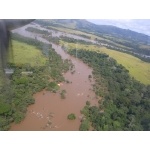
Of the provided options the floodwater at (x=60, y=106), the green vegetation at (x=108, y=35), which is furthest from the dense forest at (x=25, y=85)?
the green vegetation at (x=108, y=35)

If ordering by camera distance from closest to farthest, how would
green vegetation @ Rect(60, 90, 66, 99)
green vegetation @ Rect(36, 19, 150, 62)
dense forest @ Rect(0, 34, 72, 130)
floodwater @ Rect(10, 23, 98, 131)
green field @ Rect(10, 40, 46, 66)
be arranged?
dense forest @ Rect(0, 34, 72, 130) < floodwater @ Rect(10, 23, 98, 131) < green vegetation @ Rect(60, 90, 66, 99) < green field @ Rect(10, 40, 46, 66) < green vegetation @ Rect(36, 19, 150, 62)

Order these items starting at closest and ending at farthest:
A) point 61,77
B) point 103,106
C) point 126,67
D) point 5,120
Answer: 1. point 5,120
2. point 103,106
3. point 61,77
4. point 126,67

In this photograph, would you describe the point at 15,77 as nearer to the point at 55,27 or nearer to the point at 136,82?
the point at 136,82

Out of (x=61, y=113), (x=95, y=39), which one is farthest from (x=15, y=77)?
(x=95, y=39)

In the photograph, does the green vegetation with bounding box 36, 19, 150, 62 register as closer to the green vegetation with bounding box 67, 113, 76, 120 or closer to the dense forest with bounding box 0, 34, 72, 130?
the dense forest with bounding box 0, 34, 72, 130

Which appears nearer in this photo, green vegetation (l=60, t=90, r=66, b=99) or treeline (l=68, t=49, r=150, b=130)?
treeline (l=68, t=49, r=150, b=130)

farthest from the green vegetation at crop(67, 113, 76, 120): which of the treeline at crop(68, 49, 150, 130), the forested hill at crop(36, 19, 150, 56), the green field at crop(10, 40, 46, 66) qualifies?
the forested hill at crop(36, 19, 150, 56)
